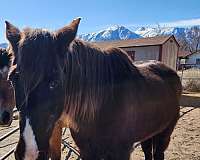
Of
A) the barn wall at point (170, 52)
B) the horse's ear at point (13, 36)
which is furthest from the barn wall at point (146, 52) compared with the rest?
the horse's ear at point (13, 36)

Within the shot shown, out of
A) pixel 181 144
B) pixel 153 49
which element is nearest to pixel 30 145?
pixel 181 144

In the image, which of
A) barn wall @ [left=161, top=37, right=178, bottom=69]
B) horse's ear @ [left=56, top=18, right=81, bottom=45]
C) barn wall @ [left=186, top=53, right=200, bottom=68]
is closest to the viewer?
horse's ear @ [left=56, top=18, right=81, bottom=45]

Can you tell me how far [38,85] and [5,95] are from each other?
64.4 inches

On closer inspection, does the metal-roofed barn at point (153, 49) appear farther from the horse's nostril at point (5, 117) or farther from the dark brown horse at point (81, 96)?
the dark brown horse at point (81, 96)

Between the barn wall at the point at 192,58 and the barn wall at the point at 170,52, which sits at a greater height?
the barn wall at the point at 170,52

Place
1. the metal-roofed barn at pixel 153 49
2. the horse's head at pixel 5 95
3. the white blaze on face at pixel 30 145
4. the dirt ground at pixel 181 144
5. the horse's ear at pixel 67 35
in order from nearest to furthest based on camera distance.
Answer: the white blaze on face at pixel 30 145 < the horse's ear at pixel 67 35 < the horse's head at pixel 5 95 < the dirt ground at pixel 181 144 < the metal-roofed barn at pixel 153 49

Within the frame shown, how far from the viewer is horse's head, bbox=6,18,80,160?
179 cm

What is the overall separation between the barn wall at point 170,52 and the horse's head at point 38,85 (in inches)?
1044

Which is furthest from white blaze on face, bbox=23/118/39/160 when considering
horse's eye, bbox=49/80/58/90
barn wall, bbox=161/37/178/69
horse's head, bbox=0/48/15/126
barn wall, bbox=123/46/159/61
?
barn wall, bbox=161/37/178/69

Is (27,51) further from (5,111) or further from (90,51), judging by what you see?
(5,111)

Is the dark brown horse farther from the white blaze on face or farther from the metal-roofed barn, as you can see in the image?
the metal-roofed barn

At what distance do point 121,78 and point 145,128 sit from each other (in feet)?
2.14

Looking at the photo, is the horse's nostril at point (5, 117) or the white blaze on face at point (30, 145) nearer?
the white blaze on face at point (30, 145)

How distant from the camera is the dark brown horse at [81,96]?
1812mm
